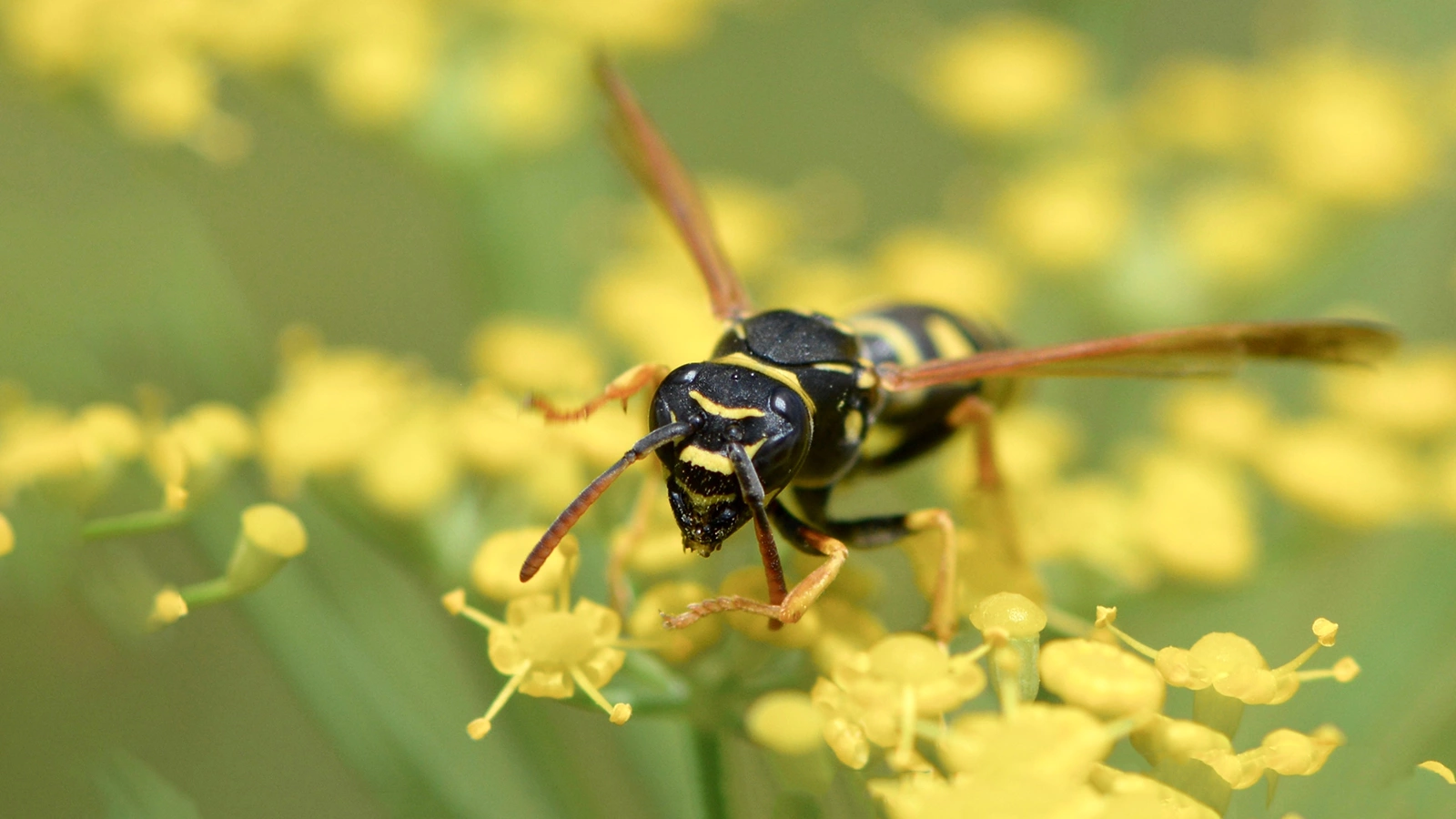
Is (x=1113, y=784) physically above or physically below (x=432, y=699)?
below

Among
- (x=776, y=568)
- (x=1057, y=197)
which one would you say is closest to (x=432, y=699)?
(x=776, y=568)

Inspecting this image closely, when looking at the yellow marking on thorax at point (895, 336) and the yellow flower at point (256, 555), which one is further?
the yellow marking on thorax at point (895, 336)

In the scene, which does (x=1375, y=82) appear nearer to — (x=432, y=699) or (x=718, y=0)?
(x=718, y=0)

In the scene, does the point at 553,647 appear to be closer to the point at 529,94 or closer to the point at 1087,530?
the point at 1087,530

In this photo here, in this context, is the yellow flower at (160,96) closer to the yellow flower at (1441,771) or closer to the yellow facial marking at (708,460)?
the yellow facial marking at (708,460)

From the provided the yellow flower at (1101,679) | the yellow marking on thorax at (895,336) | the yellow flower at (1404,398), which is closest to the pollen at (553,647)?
the yellow flower at (1101,679)

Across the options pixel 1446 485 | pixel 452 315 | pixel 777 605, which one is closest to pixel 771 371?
pixel 777 605
